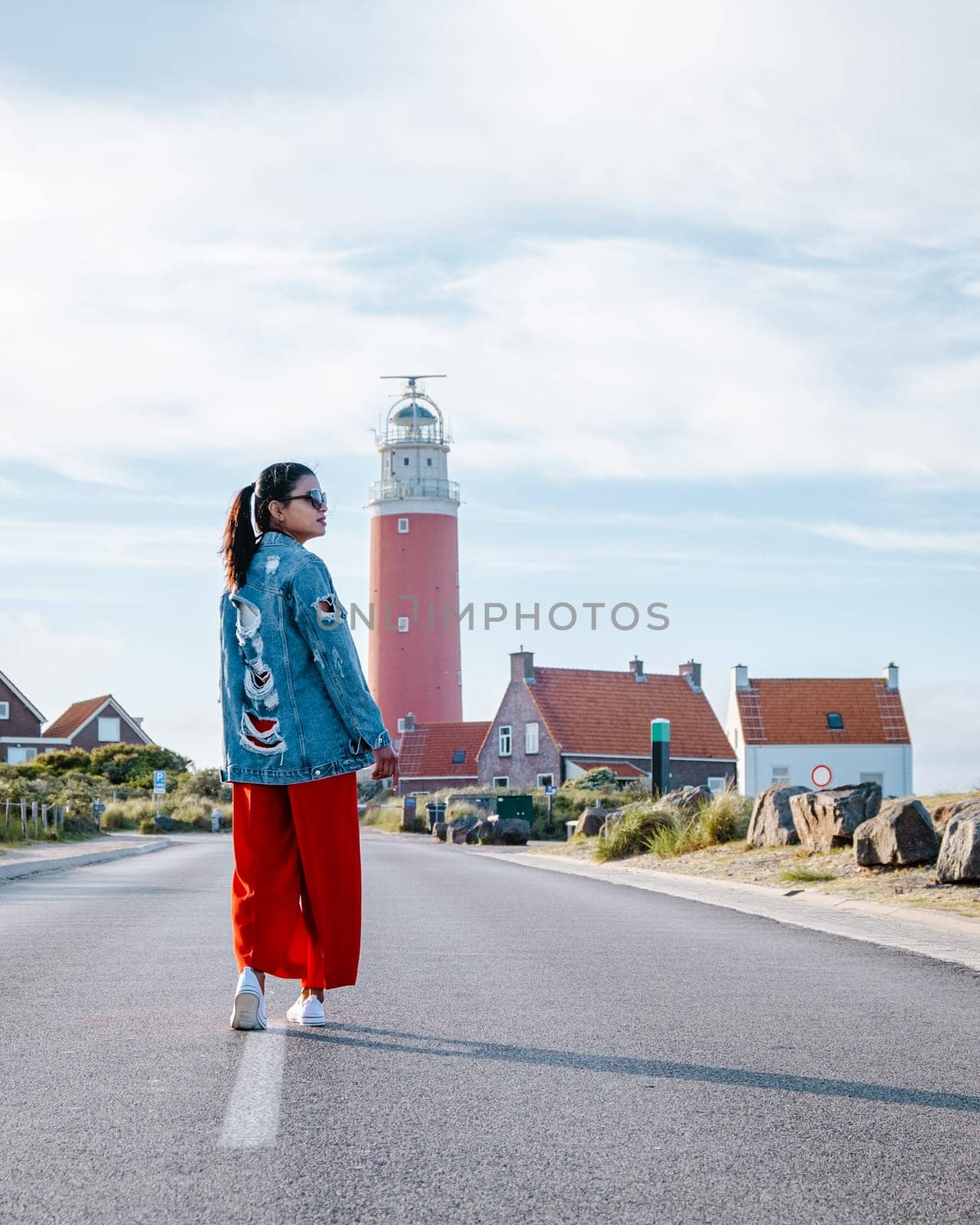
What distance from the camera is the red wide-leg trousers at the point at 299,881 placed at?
554cm

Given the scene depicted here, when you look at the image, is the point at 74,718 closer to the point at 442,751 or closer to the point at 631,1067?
the point at 442,751

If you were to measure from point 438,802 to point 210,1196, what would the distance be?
4527cm

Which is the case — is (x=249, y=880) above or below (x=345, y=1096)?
above

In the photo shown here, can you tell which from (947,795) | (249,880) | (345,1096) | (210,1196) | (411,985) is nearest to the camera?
(210,1196)

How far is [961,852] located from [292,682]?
7358mm

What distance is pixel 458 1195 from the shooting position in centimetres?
337

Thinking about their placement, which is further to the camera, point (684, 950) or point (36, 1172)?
point (684, 950)

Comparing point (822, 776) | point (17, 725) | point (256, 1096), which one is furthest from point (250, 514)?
point (17, 725)

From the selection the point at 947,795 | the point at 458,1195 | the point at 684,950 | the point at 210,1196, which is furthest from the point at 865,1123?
the point at 947,795

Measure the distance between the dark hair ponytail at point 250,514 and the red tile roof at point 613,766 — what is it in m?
51.3

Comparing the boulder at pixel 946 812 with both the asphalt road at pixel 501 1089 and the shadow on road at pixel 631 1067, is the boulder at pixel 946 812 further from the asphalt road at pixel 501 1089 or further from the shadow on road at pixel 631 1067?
the shadow on road at pixel 631 1067

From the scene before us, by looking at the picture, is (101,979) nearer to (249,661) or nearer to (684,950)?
(249,661)

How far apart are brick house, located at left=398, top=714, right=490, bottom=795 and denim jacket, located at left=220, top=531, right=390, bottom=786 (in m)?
58.1

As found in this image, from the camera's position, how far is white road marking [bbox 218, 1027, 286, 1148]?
12.6 feet
